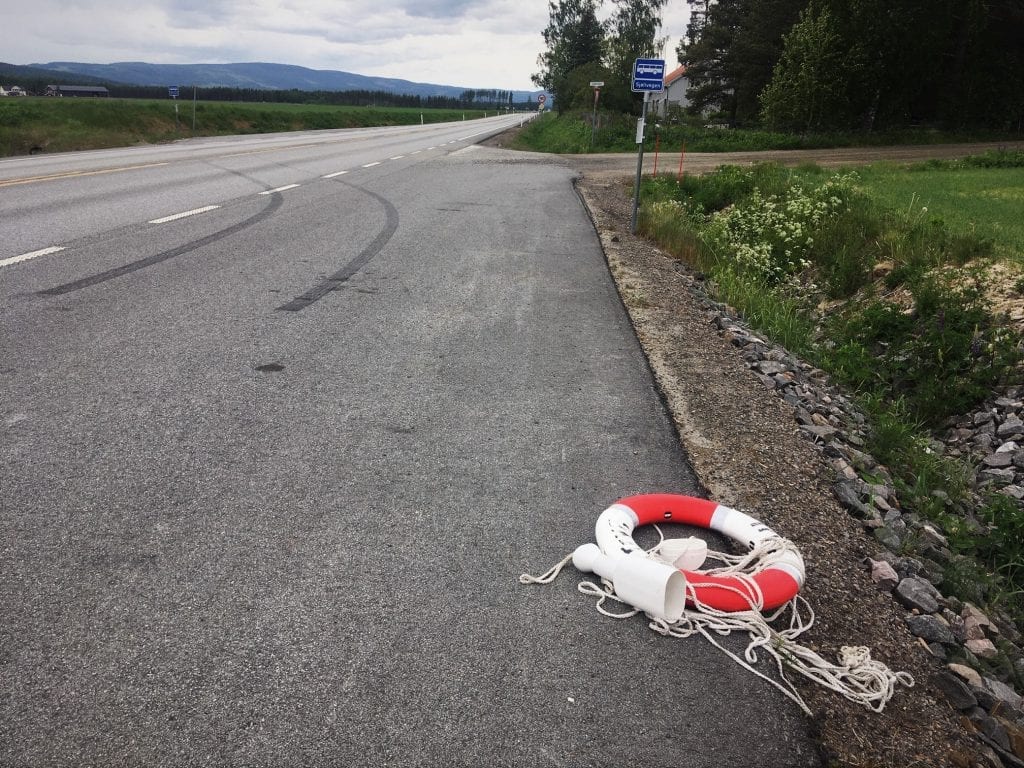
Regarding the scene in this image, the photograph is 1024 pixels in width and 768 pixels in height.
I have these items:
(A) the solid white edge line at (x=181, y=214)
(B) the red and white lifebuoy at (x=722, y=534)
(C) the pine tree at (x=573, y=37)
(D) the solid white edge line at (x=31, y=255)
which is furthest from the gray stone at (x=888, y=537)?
(C) the pine tree at (x=573, y=37)

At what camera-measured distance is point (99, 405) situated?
14.0ft

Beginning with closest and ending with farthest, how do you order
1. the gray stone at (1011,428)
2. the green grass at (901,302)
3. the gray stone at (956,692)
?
the gray stone at (956,692), the green grass at (901,302), the gray stone at (1011,428)

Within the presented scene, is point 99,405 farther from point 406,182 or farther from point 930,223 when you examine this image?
point 406,182

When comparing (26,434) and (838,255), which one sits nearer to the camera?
(26,434)

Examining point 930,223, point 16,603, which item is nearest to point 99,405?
point 16,603

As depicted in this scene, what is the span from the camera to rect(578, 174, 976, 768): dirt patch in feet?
7.91

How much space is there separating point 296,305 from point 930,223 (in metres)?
9.05

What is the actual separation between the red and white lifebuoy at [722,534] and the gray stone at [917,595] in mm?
641

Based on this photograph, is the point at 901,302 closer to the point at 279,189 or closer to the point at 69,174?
the point at 279,189

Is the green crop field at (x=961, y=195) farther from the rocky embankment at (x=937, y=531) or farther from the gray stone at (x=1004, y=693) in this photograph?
the gray stone at (x=1004, y=693)

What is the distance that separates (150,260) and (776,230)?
9497 millimetres

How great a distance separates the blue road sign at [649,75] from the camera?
10523 mm

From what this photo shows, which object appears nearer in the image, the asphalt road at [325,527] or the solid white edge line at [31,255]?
the asphalt road at [325,527]

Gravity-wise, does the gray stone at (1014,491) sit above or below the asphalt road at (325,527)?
below
